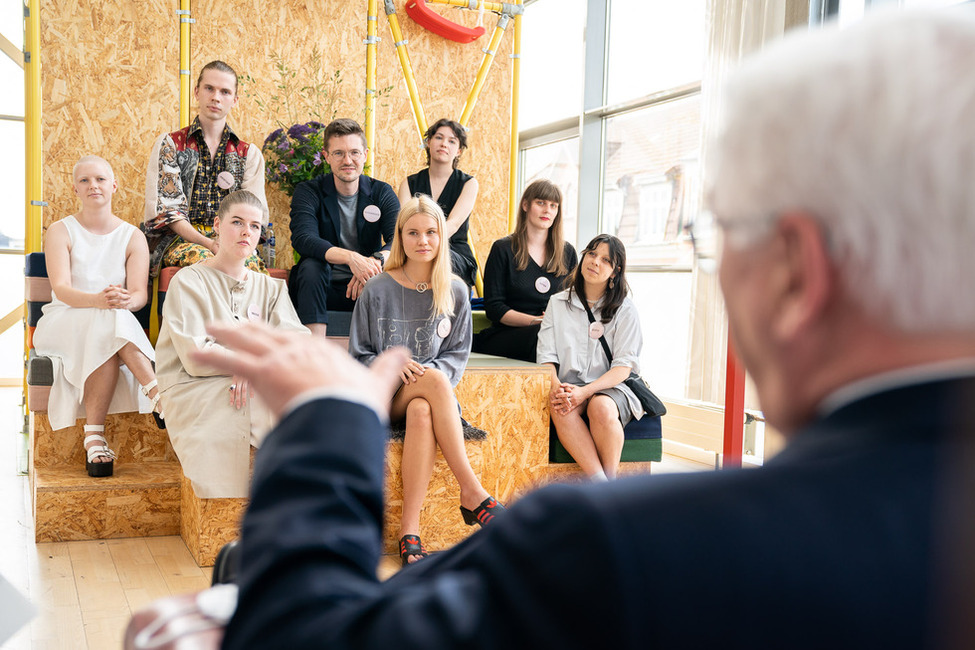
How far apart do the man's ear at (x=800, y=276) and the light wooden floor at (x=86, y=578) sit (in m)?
1.67

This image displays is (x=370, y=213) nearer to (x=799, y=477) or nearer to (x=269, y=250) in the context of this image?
(x=269, y=250)

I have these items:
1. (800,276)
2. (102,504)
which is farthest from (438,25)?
(800,276)

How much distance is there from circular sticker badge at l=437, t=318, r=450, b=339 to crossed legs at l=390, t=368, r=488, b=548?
0.89ft

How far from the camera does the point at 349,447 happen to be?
1.75 ft

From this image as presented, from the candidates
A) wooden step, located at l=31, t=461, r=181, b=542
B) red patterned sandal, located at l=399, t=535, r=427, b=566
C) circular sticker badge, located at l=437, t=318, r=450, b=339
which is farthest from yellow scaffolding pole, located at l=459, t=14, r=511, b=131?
red patterned sandal, located at l=399, t=535, r=427, b=566

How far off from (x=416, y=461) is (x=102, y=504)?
48.9 inches

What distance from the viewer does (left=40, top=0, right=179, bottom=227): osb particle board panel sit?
3996 millimetres

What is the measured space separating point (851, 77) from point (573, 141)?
6243 millimetres

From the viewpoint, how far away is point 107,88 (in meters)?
4.12

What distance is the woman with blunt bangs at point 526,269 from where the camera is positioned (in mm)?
4012

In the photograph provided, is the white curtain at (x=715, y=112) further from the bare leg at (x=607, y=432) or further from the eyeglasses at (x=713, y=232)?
the eyeglasses at (x=713, y=232)

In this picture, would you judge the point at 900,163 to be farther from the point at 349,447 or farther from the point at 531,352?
the point at 531,352

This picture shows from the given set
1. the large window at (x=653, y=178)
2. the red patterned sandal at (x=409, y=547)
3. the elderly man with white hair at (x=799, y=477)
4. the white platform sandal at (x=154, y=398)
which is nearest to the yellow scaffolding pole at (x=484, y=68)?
the large window at (x=653, y=178)

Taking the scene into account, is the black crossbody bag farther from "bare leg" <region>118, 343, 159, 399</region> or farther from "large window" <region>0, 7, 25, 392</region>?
"large window" <region>0, 7, 25, 392</region>
